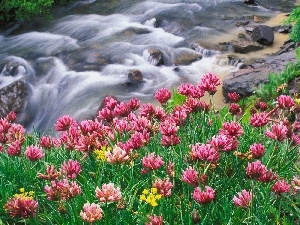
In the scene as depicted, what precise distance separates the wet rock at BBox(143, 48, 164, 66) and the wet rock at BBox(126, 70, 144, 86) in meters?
0.75

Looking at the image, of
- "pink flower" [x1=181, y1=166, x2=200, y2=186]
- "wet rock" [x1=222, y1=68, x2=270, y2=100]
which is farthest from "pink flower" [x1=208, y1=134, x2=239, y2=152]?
"wet rock" [x1=222, y1=68, x2=270, y2=100]

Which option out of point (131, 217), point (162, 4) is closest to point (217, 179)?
point (131, 217)

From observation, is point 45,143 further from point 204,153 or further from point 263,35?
point 263,35

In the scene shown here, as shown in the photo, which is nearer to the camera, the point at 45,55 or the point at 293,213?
the point at 293,213

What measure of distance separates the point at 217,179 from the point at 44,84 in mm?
8135

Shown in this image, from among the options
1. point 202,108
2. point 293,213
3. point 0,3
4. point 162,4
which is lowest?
point 162,4

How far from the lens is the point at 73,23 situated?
1451 cm

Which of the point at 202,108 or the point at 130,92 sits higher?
the point at 202,108

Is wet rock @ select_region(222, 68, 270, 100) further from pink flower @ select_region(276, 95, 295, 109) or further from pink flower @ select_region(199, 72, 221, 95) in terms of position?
pink flower @ select_region(276, 95, 295, 109)

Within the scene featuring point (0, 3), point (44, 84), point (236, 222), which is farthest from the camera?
point (0, 3)

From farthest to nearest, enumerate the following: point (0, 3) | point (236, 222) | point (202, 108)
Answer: point (0, 3) < point (202, 108) < point (236, 222)

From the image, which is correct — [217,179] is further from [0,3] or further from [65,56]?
[0,3]

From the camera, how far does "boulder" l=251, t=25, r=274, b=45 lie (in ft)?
39.7

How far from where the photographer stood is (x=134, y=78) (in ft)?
34.3
